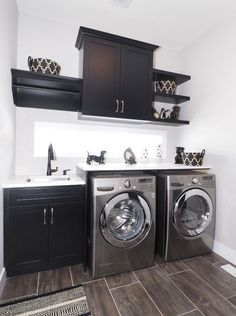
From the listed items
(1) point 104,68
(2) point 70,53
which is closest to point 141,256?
(1) point 104,68

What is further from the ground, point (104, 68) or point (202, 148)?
point (104, 68)

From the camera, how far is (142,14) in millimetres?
2188

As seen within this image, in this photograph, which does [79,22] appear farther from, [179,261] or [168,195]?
[179,261]

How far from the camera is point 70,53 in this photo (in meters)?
2.42

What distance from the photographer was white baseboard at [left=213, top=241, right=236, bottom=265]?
2084 millimetres

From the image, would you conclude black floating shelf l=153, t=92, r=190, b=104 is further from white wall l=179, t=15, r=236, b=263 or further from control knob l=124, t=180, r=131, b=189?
control knob l=124, t=180, r=131, b=189

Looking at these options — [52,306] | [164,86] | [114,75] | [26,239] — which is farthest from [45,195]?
[164,86]

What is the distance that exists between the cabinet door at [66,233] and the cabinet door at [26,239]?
6 centimetres

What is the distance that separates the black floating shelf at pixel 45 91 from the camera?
1.91 m

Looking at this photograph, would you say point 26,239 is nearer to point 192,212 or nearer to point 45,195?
point 45,195

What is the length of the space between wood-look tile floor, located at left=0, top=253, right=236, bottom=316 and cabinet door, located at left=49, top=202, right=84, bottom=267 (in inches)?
5.4

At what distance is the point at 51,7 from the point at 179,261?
3.18 metres

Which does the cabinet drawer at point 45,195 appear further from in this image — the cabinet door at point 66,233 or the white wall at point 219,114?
the white wall at point 219,114

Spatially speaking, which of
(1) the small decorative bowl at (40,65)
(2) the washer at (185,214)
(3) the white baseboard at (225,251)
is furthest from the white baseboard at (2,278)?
(3) the white baseboard at (225,251)
